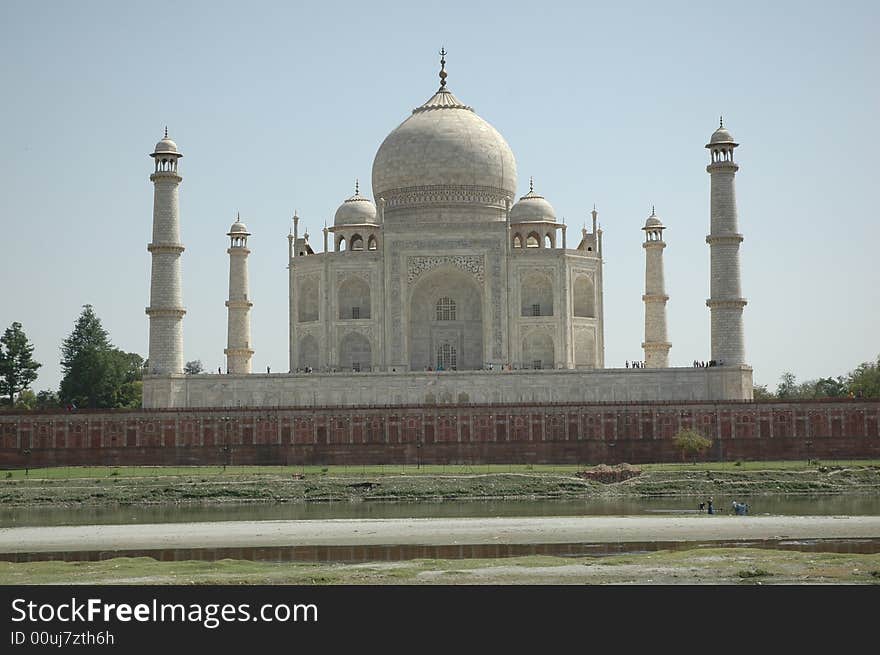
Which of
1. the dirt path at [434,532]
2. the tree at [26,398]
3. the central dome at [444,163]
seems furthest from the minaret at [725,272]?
the tree at [26,398]

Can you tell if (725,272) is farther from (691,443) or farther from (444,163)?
(444,163)

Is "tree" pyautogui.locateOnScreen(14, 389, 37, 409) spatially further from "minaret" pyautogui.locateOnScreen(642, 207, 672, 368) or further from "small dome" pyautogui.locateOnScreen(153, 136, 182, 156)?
"minaret" pyautogui.locateOnScreen(642, 207, 672, 368)

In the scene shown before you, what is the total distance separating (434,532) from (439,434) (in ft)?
63.8

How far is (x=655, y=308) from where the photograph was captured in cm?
6094

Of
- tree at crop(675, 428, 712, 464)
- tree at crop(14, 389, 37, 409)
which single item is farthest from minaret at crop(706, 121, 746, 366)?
tree at crop(14, 389, 37, 409)

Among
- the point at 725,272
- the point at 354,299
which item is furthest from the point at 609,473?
the point at 354,299

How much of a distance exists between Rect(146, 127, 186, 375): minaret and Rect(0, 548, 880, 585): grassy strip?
2699 centimetres

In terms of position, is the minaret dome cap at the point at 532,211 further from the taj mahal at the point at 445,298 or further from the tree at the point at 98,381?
the tree at the point at 98,381

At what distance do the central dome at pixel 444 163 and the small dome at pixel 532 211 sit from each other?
1137 mm

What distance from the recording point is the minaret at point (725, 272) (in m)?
53.1
